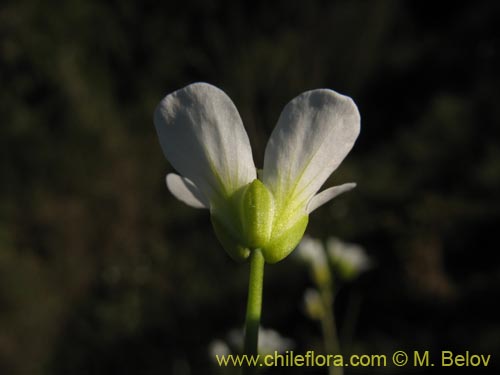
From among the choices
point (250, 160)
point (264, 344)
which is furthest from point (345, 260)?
point (250, 160)

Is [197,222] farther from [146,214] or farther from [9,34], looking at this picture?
[9,34]

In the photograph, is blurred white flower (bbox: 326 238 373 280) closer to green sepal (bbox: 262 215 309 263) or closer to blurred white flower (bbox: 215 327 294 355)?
blurred white flower (bbox: 215 327 294 355)

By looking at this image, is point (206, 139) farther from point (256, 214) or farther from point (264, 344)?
point (264, 344)

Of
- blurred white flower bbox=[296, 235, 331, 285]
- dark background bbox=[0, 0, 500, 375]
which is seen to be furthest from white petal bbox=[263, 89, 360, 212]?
dark background bbox=[0, 0, 500, 375]

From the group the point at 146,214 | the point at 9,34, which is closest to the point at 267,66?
the point at 146,214

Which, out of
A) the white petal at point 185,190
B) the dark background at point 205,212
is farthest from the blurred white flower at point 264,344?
the dark background at point 205,212
